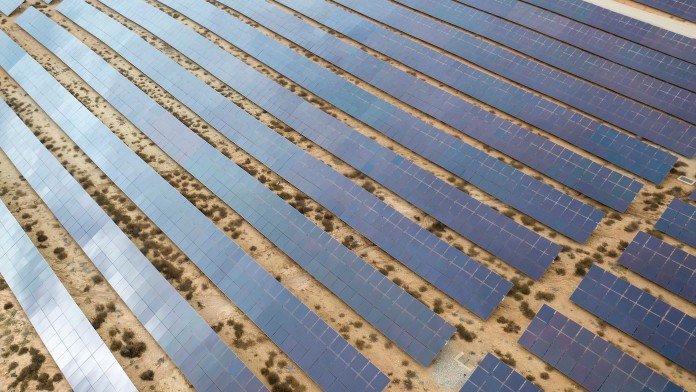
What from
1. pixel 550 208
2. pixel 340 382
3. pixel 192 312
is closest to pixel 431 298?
pixel 340 382

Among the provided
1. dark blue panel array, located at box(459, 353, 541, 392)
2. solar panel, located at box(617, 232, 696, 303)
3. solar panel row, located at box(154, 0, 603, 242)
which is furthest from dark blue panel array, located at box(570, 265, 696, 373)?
dark blue panel array, located at box(459, 353, 541, 392)

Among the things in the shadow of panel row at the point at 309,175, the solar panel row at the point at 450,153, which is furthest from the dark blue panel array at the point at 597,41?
the shadow of panel row at the point at 309,175

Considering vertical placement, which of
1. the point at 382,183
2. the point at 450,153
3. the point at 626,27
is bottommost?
the point at 382,183

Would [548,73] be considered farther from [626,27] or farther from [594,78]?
[626,27]

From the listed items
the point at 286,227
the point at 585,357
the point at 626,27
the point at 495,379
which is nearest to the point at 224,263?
the point at 286,227

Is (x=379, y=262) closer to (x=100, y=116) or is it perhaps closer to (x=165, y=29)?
(x=100, y=116)

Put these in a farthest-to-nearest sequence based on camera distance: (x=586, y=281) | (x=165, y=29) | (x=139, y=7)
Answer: (x=139, y=7)
(x=165, y=29)
(x=586, y=281)
